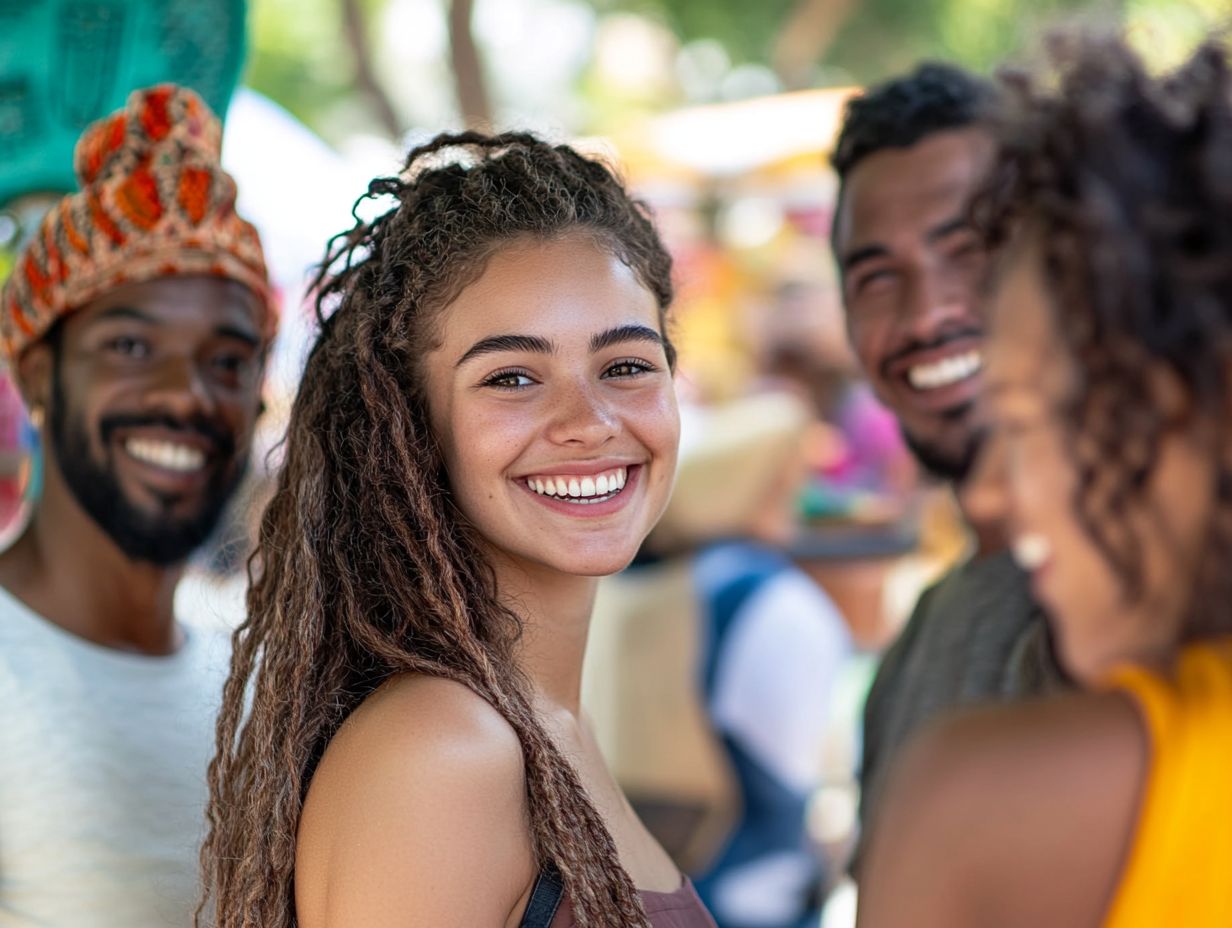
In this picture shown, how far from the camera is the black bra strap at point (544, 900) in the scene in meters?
1.60

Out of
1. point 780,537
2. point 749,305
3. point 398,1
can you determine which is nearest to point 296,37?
point 398,1

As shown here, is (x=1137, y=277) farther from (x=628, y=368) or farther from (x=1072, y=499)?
(x=628, y=368)

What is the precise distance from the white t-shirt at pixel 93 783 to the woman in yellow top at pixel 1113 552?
4.43 ft

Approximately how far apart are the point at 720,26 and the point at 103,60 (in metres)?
12.9

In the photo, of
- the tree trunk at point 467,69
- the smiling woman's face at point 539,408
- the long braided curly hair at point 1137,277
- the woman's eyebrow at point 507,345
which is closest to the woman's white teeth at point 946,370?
the smiling woman's face at point 539,408

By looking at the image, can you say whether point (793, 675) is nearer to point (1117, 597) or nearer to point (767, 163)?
point (1117, 597)

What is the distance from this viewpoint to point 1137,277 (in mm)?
1062

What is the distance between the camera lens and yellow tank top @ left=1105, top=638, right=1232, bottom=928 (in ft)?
3.27

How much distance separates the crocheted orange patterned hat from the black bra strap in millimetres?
1391

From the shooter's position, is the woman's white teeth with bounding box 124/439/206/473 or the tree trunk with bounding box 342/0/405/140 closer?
the woman's white teeth with bounding box 124/439/206/473

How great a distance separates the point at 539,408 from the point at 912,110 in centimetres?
119

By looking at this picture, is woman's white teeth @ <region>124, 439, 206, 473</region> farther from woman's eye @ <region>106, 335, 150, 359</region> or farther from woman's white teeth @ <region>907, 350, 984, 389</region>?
woman's white teeth @ <region>907, 350, 984, 389</region>

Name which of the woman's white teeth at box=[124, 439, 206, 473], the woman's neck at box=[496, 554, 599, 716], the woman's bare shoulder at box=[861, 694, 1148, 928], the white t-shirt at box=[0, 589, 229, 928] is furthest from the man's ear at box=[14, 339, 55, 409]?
the woman's bare shoulder at box=[861, 694, 1148, 928]

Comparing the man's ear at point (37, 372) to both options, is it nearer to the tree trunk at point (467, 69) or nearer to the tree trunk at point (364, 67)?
the tree trunk at point (467, 69)
